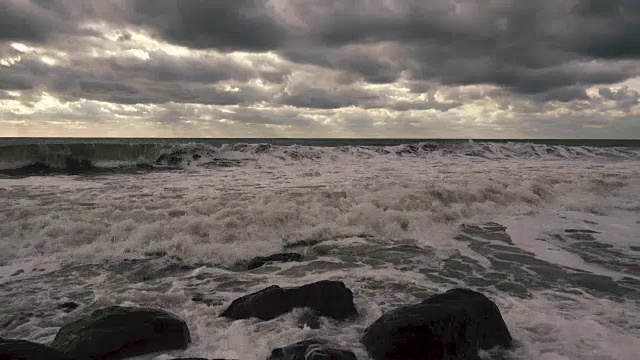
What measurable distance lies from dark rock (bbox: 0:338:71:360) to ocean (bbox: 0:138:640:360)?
3.39ft

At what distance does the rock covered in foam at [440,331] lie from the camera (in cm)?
408

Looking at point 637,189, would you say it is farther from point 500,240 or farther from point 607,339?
point 607,339

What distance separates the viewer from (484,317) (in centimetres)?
456

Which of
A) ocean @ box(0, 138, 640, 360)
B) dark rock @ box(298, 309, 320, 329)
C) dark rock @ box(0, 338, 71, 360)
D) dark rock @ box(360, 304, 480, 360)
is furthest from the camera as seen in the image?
ocean @ box(0, 138, 640, 360)

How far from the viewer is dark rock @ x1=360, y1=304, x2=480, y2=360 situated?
13.3 ft

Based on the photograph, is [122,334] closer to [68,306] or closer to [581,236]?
[68,306]

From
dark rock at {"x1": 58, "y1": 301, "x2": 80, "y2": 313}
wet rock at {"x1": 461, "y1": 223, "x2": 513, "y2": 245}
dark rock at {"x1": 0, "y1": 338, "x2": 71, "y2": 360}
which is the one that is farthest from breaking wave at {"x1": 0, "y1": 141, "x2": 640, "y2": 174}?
dark rock at {"x1": 0, "y1": 338, "x2": 71, "y2": 360}

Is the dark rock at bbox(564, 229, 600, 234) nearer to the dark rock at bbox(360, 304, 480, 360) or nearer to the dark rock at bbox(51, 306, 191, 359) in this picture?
the dark rock at bbox(360, 304, 480, 360)

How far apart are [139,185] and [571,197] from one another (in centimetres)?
1462

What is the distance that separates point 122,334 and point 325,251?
4685 millimetres

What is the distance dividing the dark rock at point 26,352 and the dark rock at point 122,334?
0.69ft

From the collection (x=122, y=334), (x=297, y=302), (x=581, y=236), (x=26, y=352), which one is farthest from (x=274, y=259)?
(x=581, y=236)

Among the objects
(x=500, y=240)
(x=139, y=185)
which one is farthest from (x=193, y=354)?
(x=139, y=185)

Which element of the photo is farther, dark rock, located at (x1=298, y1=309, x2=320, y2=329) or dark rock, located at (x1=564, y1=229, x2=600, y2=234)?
dark rock, located at (x1=564, y1=229, x2=600, y2=234)
